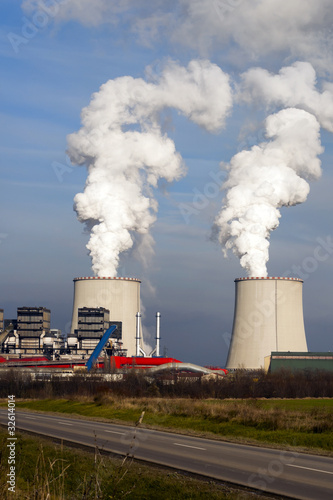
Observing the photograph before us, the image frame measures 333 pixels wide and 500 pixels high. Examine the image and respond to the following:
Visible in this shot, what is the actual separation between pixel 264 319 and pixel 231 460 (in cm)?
3648

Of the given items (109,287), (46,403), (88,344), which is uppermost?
(109,287)

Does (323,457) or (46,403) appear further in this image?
(46,403)

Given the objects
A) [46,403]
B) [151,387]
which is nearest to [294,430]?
[46,403]

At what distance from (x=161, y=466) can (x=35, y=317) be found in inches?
2420

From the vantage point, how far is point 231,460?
13.2m

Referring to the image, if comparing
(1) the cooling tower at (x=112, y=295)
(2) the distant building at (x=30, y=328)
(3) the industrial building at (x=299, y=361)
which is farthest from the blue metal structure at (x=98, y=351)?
(3) the industrial building at (x=299, y=361)

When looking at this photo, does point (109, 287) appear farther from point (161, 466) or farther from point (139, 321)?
point (161, 466)

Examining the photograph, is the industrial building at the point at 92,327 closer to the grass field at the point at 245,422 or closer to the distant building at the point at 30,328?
the distant building at the point at 30,328

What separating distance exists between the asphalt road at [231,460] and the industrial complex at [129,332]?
3073 cm

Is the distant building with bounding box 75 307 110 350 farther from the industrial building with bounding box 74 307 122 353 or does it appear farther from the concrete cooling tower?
the concrete cooling tower

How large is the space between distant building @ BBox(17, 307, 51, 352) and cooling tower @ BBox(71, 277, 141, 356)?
846 cm

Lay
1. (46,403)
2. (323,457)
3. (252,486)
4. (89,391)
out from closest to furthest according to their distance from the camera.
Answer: (252,486)
(323,457)
(46,403)
(89,391)

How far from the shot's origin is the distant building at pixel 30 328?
2832 inches

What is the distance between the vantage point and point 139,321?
226ft
